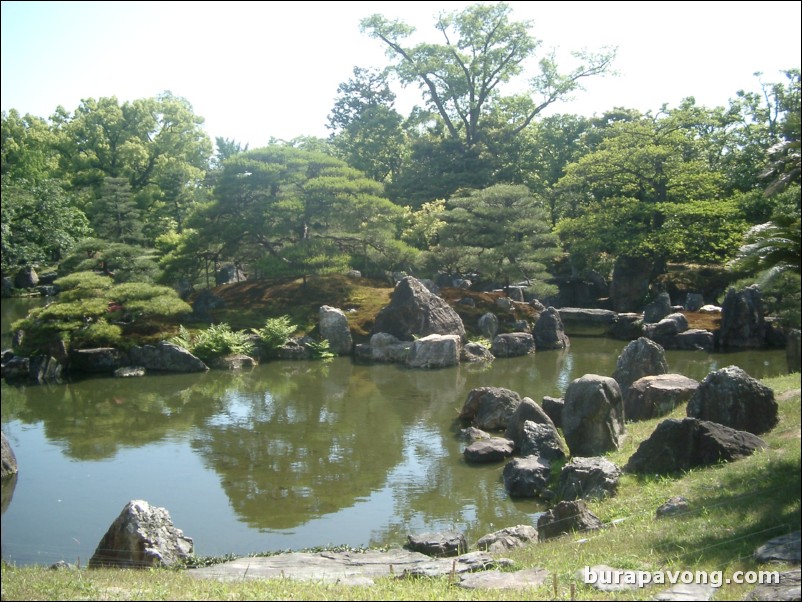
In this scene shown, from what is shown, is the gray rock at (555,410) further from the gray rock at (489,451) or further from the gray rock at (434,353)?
the gray rock at (434,353)

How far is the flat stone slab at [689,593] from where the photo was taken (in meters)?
4.71

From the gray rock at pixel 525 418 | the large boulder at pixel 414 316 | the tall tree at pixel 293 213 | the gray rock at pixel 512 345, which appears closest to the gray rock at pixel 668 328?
the gray rock at pixel 512 345

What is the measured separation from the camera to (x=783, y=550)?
5199mm

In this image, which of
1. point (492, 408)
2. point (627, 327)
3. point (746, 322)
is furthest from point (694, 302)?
point (492, 408)

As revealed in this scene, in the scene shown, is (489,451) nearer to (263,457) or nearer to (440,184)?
(263,457)

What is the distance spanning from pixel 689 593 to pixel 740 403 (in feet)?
17.5

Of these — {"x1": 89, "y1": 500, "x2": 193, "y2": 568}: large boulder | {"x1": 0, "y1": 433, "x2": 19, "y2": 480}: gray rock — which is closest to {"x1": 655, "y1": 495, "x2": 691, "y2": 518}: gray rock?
{"x1": 89, "y1": 500, "x2": 193, "y2": 568}: large boulder

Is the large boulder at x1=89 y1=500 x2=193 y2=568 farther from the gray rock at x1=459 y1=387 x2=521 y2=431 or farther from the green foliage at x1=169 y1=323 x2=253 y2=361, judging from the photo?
the green foliage at x1=169 y1=323 x2=253 y2=361

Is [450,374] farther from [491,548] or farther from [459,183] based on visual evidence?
[459,183]

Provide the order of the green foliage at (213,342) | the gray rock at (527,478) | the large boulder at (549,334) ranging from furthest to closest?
the large boulder at (549,334) < the green foliage at (213,342) < the gray rock at (527,478)

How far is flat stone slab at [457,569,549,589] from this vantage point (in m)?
5.39

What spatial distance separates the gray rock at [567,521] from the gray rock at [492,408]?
552cm

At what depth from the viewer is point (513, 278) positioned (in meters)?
27.0

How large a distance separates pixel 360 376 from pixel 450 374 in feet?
7.90
